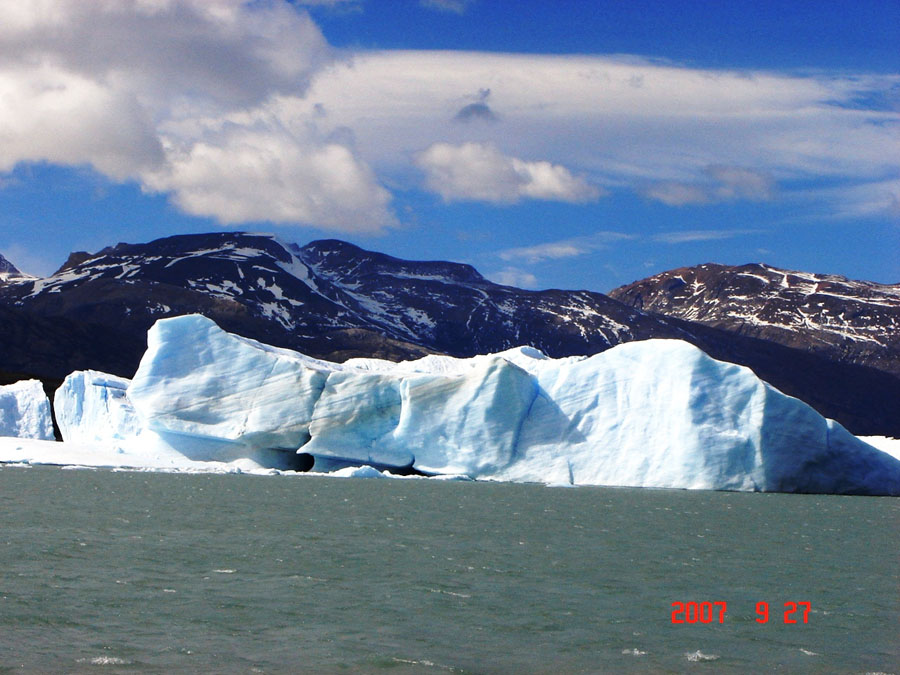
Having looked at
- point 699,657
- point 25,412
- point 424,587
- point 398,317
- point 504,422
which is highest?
point 398,317

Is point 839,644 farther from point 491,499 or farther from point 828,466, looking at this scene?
point 828,466

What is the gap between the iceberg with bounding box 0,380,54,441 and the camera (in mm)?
41406

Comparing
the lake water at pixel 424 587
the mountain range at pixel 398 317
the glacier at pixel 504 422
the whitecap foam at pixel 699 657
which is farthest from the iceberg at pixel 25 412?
the mountain range at pixel 398 317

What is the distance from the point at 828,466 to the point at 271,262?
153 meters

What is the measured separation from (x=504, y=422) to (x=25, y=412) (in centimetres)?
2026

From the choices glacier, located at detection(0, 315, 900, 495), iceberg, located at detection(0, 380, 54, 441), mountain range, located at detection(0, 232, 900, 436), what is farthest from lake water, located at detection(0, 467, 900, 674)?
mountain range, located at detection(0, 232, 900, 436)

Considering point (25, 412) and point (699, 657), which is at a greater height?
point (25, 412)

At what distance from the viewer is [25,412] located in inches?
1639
